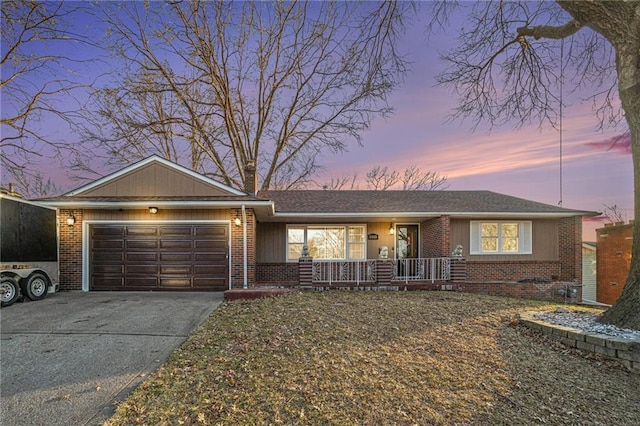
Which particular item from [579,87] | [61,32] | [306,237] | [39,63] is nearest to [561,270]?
[579,87]

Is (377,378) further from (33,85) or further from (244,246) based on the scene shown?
(33,85)

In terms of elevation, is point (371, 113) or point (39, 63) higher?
point (371, 113)

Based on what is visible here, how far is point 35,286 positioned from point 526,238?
15999 millimetres

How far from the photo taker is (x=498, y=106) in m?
10.5

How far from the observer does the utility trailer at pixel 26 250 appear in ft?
25.1

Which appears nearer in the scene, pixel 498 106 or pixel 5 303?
pixel 5 303

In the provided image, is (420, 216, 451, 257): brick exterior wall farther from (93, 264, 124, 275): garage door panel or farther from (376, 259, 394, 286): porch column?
(93, 264, 124, 275): garage door panel

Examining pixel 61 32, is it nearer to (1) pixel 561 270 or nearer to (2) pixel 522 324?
(2) pixel 522 324

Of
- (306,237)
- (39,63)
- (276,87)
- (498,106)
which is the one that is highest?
(276,87)

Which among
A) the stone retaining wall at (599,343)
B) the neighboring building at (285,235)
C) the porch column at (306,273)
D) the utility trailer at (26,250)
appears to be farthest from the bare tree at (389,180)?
the stone retaining wall at (599,343)

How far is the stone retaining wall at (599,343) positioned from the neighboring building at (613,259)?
1411 cm

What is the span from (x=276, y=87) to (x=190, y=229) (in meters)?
13.2

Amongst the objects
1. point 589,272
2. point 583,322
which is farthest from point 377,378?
point 589,272

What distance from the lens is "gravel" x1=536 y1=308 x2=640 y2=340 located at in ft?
16.6
